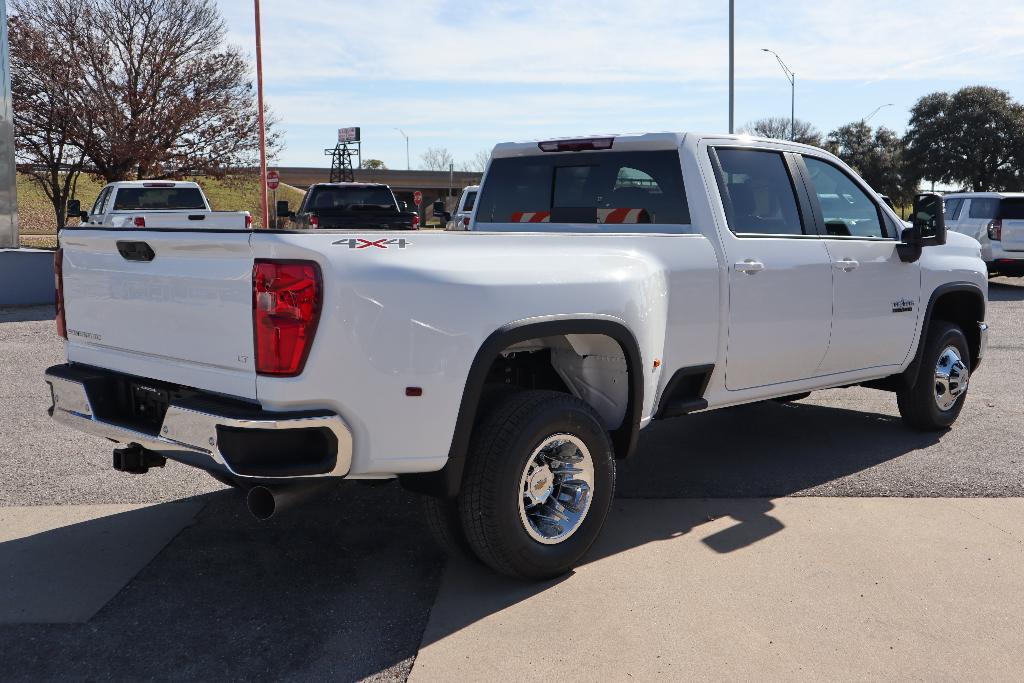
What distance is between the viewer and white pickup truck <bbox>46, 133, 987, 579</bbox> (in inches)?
140

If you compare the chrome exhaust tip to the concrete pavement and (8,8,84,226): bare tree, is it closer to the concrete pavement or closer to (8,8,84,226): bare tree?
the concrete pavement

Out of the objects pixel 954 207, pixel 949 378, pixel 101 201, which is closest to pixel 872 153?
pixel 954 207

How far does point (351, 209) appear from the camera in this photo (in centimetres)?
1862

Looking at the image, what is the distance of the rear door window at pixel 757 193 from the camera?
5383mm

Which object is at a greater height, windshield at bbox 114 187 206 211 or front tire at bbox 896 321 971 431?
windshield at bbox 114 187 206 211

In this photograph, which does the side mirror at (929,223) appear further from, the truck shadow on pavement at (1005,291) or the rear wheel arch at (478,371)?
the truck shadow on pavement at (1005,291)

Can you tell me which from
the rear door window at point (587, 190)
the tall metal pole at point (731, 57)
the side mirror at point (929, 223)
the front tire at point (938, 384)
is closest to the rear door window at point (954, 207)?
the tall metal pole at point (731, 57)

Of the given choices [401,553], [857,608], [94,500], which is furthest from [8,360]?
[857,608]

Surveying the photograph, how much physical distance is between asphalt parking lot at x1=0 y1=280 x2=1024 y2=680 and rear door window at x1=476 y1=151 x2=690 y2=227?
1537 mm

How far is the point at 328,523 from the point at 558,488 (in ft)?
4.41

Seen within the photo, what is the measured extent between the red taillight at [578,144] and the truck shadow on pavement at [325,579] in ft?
6.23

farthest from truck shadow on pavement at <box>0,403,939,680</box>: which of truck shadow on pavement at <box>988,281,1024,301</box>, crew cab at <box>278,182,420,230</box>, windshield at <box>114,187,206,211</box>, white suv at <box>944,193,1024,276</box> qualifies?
windshield at <box>114,187,206,211</box>

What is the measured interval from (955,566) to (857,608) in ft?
2.38

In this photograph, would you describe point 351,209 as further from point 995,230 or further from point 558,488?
point 558,488
